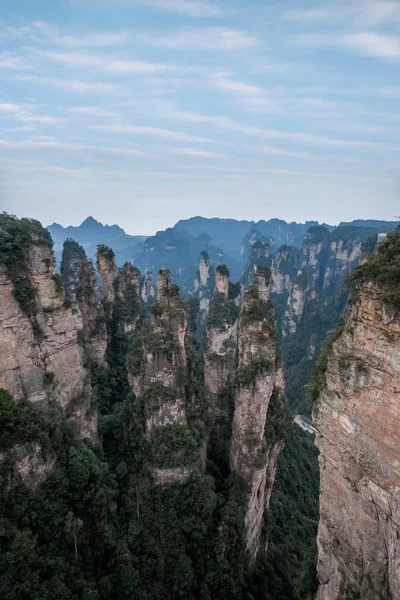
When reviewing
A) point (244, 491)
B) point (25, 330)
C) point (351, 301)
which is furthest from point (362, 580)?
point (25, 330)

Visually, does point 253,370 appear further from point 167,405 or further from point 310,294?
point 310,294

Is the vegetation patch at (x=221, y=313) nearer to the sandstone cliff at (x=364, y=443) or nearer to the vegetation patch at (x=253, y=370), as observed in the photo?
the vegetation patch at (x=253, y=370)

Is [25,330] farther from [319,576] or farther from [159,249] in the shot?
[159,249]

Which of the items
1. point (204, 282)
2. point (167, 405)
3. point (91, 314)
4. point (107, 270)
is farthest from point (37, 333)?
point (204, 282)

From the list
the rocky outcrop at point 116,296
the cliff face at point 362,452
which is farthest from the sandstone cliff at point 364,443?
the rocky outcrop at point 116,296

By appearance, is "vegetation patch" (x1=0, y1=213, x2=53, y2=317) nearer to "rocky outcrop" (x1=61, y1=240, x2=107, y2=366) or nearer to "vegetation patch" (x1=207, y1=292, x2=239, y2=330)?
"rocky outcrop" (x1=61, y1=240, x2=107, y2=366)

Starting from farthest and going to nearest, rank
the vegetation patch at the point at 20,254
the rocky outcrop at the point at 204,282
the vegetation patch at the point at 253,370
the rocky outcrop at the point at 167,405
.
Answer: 1. the rocky outcrop at the point at 204,282
2. the rocky outcrop at the point at 167,405
3. the vegetation patch at the point at 253,370
4. the vegetation patch at the point at 20,254
